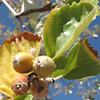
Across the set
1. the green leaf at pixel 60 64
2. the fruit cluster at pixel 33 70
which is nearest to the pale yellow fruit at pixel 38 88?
the fruit cluster at pixel 33 70

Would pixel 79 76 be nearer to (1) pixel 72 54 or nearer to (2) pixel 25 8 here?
(1) pixel 72 54

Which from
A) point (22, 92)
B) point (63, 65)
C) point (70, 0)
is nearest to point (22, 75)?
point (22, 92)

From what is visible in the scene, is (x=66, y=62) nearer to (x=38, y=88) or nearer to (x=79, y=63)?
(x=79, y=63)

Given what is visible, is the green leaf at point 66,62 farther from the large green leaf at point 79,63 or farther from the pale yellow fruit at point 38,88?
the pale yellow fruit at point 38,88

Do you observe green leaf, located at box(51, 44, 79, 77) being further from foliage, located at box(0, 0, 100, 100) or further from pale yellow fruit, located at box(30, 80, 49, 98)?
pale yellow fruit, located at box(30, 80, 49, 98)

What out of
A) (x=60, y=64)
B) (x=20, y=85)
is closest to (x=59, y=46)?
(x=60, y=64)

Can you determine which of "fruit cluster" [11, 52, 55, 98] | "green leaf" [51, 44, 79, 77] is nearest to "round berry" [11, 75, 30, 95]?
"fruit cluster" [11, 52, 55, 98]

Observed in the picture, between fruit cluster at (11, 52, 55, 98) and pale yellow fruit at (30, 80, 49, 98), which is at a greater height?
fruit cluster at (11, 52, 55, 98)
